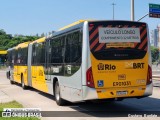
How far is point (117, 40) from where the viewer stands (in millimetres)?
11836

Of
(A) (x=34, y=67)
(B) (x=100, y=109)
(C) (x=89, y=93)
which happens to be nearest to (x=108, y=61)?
(C) (x=89, y=93)

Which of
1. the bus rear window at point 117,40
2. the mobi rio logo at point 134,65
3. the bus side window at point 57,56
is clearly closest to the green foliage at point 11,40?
the bus side window at point 57,56

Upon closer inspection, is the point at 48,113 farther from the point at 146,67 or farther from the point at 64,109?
the point at 146,67

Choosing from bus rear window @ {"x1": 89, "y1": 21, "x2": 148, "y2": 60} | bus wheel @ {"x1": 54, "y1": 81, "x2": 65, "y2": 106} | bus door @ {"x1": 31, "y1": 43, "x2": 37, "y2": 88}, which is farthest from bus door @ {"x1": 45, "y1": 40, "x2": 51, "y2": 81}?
bus rear window @ {"x1": 89, "y1": 21, "x2": 148, "y2": 60}

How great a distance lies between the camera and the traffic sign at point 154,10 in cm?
3641

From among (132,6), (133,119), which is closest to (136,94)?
(133,119)

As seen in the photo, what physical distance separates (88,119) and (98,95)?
2.96ft

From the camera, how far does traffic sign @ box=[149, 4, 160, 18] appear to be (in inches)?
1434

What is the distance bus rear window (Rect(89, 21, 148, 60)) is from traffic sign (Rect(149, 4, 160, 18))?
2478cm

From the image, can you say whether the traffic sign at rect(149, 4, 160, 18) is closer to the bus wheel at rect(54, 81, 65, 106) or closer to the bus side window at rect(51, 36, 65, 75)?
the bus side window at rect(51, 36, 65, 75)

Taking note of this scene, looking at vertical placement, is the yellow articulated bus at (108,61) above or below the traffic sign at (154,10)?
below

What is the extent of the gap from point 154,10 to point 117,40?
26203mm

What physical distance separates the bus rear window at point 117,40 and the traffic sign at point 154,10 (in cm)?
2478

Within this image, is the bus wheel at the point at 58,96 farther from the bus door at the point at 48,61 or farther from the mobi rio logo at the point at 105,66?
the mobi rio logo at the point at 105,66
